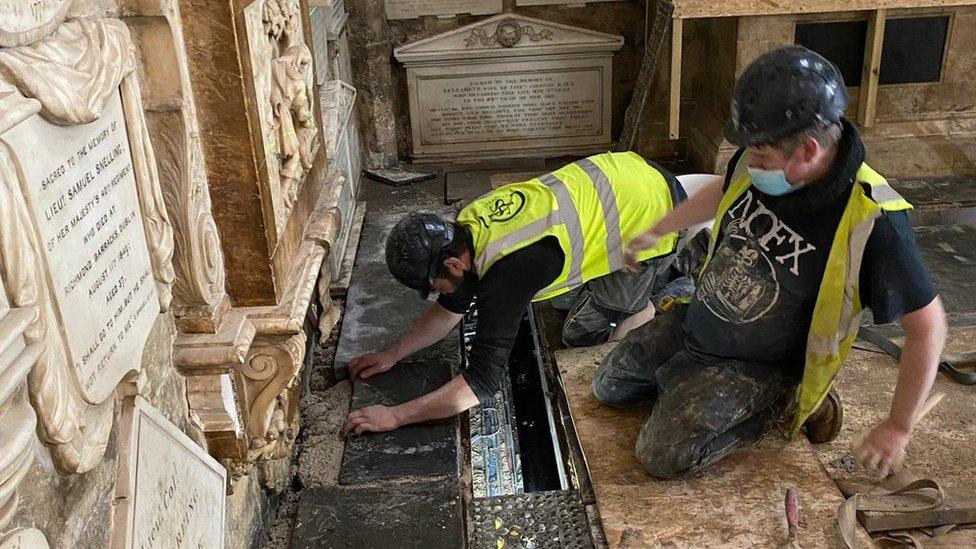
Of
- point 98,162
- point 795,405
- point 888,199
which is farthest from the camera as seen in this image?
point 795,405

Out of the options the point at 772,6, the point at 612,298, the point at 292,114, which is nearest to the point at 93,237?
the point at 292,114

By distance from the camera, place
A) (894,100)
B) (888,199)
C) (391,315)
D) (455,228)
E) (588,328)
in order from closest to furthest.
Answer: (888,199) < (455,228) < (588,328) < (391,315) < (894,100)

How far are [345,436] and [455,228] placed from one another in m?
0.82

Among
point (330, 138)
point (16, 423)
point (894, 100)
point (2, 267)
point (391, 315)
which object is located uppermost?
point (2, 267)

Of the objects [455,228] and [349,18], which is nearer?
[455,228]

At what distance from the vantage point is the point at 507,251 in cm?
286

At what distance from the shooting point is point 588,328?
355 cm

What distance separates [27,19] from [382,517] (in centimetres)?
176

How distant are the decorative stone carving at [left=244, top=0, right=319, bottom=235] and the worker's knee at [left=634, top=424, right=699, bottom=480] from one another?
4.33 ft

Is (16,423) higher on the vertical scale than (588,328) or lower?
higher

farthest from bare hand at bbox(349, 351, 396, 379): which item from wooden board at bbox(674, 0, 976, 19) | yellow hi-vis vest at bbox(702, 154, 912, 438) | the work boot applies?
wooden board at bbox(674, 0, 976, 19)

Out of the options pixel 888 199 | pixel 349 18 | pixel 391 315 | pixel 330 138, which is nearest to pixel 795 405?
pixel 888 199

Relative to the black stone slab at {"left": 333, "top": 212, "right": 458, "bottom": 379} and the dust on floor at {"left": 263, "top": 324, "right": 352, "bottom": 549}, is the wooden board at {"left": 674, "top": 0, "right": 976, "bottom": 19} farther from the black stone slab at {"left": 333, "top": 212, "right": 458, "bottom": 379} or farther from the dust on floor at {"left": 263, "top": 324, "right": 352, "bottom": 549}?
the dust on floor at {"left": 263, "top": 324, "right": 352, "bottom": 549}

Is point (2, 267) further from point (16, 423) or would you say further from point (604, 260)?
point (604, 260)
